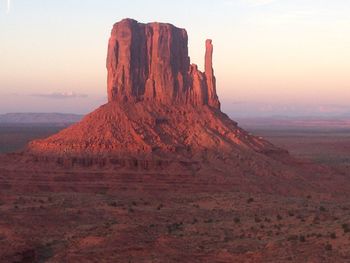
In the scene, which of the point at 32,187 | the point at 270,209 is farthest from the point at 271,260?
the point at 32,187

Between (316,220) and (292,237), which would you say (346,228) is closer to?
(292,237)

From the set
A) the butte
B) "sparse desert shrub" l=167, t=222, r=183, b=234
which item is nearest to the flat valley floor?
"sparse desert shrub" l=167, t=222, r=183, b=234

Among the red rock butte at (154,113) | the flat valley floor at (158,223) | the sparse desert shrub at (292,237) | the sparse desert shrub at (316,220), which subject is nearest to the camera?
the flat valley floor at (158,223)

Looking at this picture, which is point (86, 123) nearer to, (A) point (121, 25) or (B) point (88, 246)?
(A) point (121, 25)

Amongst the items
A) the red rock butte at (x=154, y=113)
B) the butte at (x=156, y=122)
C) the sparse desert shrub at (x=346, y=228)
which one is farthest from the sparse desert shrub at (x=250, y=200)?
the sparse desert shrub at (x=346, y=228)

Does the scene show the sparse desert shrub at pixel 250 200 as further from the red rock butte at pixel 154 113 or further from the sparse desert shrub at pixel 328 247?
the sparse desert shrub at pixel 328 247

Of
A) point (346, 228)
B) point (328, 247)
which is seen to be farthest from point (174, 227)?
point (328, 247)

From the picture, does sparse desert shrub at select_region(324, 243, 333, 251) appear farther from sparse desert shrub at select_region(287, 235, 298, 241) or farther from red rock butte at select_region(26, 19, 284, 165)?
red rock butte at select_region(26, 19, 284, 165)
